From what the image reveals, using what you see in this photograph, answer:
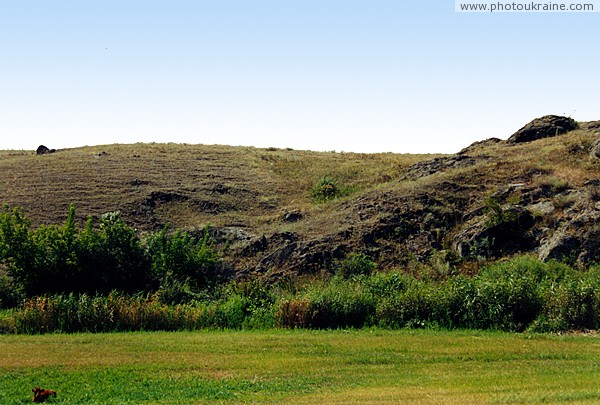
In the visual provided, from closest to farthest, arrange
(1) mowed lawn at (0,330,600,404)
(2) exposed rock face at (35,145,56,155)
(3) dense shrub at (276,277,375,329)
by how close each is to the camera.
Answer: (1) mowed lawn at (0,330,600,404) → (3) dense shrub at (276,277,375,329) → (2) exposed rock face at (35,145,56,155)

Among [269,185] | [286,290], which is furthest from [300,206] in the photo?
[286,290]

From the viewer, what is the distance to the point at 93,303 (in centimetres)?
2392

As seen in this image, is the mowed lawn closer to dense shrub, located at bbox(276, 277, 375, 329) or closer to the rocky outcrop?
dense shrub, located at bbox(276, 277, 375, 329)

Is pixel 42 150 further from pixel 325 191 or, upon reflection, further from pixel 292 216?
pixel 292 216

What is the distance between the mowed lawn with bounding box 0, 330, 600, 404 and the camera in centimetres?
1455

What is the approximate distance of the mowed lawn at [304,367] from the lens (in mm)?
14547

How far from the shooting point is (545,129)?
44406 millimetres

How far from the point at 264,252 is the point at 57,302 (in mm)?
12173

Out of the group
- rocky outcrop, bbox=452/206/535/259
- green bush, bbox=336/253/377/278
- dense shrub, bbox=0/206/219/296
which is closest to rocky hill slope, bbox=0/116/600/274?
rocky outcrop, bbox=452/206/535/259

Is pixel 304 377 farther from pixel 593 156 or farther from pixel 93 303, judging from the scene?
pixel 593 156

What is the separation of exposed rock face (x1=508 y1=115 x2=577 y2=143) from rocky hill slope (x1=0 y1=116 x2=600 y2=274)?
0.07 meters

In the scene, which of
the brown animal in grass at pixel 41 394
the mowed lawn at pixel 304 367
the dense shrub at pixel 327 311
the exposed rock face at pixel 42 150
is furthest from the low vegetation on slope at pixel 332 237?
the brown animal in grass at pixel 41 394

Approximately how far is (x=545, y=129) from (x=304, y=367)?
3130 centimetres

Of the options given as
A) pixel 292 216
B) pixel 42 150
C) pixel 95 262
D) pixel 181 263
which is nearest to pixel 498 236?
pixel 292 216
